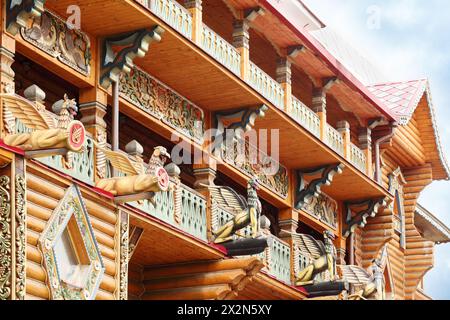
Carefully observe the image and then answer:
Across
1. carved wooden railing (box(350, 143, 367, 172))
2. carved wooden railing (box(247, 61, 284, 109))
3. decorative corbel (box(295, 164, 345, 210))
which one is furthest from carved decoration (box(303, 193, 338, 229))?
carved wooden railing (box(247, 61, 284, 109))

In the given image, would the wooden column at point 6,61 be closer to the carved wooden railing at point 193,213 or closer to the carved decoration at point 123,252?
the carved decoration at point 123,252

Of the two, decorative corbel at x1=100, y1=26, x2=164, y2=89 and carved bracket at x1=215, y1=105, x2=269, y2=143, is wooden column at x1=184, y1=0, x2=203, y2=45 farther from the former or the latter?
carved bracket at x1=215, y1=105, x2=269, y2=143

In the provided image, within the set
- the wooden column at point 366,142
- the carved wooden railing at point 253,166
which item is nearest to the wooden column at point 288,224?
the carved wooden railing at point 253,166

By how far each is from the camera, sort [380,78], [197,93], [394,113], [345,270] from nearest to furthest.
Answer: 1. [197,93]
2. [345,270]
3. [394,113]
4. [380,78]

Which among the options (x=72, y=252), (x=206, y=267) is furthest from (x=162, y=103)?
(x=72, y=252)

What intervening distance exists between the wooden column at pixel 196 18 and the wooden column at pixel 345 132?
789 centimetres

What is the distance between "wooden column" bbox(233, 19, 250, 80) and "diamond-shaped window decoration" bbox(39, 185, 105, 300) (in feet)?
22.9

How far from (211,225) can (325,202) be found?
7973 millimetres

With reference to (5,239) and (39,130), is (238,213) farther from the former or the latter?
(5,239)

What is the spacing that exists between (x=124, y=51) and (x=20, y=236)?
505 cm

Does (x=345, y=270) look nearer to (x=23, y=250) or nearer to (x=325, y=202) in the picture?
(x=325, y=202)

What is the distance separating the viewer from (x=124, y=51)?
78.7 feet
